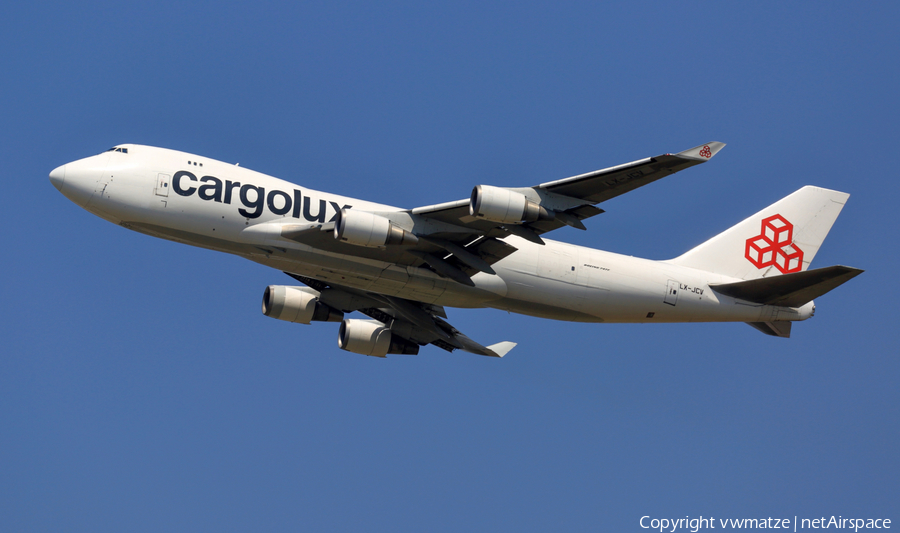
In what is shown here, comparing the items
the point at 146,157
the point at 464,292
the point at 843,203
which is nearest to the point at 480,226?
the point at 464,292

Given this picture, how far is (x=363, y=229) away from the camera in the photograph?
27.5m

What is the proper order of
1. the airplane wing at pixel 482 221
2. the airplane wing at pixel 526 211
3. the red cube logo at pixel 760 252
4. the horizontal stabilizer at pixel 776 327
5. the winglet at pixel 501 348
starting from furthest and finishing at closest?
the winglet at pixel 501 348 < the red cube logo at pixel 760 252 < the horizontal stabilizer at pixel 776 327 < the airplane wing at pixel 482 221 < the airplane wing at pixel 526 211

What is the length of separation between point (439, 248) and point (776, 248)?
678 inches

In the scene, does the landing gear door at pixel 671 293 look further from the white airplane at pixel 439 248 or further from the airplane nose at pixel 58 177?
the airplane nose at pixel 58 177

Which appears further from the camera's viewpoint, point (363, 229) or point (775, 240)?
point (775, 240)

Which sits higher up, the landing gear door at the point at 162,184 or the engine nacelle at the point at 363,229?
the landing gear door at the point at 162,184

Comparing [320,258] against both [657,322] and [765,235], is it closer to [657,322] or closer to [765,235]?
[657,322]

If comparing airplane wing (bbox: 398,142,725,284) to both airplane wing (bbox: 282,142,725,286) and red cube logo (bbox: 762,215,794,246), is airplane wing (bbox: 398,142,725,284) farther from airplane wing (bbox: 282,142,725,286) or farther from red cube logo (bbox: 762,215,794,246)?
red cube logo (bbox: 762,215,794,246)

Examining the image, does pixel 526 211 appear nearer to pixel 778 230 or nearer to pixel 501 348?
pixel 501 348

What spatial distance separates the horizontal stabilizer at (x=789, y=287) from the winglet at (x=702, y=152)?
9159 mm

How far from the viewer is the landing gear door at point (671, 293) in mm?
33625

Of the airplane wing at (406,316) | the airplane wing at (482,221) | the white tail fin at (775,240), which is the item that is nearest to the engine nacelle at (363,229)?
the airplane wing at (482,221)

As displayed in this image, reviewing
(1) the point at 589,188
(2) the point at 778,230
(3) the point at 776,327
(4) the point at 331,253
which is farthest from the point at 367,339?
(2) the point at 778,230

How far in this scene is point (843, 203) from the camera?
3909cm
